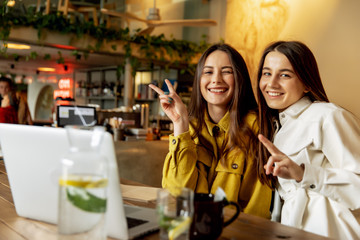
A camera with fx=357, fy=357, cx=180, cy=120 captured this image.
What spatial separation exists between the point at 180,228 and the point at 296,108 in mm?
980

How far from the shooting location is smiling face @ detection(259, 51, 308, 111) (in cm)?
153

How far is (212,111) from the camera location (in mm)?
1900

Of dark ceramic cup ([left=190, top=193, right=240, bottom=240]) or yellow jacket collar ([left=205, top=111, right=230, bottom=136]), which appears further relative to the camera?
yellow jacket collar ([left=205, top=111, right=230, bottom=136])

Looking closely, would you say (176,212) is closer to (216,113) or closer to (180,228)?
(180,228)

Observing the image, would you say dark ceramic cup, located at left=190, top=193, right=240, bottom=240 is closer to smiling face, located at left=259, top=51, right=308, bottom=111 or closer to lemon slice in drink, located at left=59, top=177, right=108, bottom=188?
lemon slice in drink, located at left=59, top=177, right=108, bottom=188

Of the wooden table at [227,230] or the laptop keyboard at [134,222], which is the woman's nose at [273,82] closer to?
the wooden table at [227,230]

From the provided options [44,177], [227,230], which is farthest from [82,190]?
[227,230]

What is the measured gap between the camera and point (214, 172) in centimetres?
177

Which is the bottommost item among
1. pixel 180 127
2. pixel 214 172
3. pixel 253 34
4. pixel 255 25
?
pixel 214 172

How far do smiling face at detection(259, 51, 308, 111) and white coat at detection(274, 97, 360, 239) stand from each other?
93 millimetres

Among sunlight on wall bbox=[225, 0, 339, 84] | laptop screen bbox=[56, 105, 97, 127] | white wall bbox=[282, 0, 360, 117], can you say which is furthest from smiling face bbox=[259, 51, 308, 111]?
sunlight on wall bbox=[225, 0, 339, 84]

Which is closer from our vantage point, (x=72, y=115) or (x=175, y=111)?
(x=175, y=111)

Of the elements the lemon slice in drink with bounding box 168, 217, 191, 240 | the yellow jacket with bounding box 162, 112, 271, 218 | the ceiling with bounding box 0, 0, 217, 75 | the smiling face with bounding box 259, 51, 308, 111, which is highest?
the ceiling with bounding box 0, 0, 217, 75

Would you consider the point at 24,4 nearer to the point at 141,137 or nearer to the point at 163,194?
the point at 141,137
